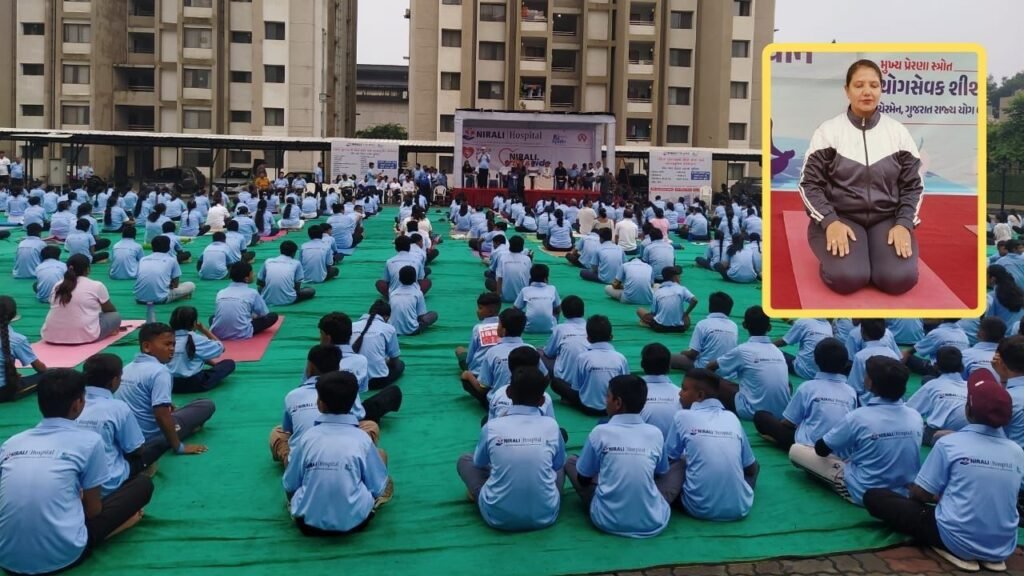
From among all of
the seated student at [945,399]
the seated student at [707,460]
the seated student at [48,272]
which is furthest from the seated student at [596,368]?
the seated student at [48,272]

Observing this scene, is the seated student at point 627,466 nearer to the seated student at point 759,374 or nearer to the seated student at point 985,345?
the seated student at point 759,374

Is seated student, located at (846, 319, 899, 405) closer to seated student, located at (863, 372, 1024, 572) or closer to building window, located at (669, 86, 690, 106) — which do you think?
seated student, located at (863, 372, 1024, 572)

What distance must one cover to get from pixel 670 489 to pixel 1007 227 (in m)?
15.3

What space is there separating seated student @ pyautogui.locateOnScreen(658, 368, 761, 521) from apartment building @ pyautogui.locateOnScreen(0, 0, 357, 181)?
3927cm

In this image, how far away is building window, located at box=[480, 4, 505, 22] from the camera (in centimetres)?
4228

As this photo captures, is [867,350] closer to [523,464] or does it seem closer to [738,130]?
[523,464]

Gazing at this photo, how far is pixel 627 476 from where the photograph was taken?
15.8 feet

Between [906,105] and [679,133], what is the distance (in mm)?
42944

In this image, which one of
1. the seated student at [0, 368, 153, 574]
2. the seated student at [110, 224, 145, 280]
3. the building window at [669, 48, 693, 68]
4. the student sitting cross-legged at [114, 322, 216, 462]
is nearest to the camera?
the seated student at [0, 368, 153, 574]

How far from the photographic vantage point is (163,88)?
42844mm

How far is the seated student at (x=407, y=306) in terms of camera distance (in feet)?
32.3

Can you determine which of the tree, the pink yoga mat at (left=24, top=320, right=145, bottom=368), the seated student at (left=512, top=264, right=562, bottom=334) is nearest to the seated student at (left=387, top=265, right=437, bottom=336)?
the seated student at (left=512, top=264, right=562, bottom=334)

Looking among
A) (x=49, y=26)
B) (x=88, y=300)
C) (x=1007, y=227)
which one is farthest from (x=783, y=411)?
(x=49, y=26)

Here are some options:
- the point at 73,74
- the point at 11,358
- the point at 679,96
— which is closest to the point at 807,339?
the point at 11,358
